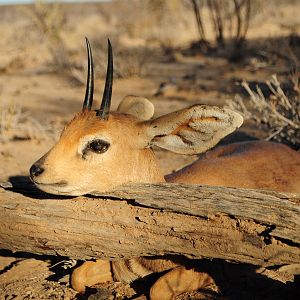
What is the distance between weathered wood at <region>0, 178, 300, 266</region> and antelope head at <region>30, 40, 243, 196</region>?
190 mm

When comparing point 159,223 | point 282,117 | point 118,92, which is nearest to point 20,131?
point 118,92

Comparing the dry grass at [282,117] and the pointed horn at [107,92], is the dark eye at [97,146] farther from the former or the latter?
the dry grass at [282,117]

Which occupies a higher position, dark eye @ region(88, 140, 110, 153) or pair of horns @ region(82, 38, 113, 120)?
pair of horns @ region(82, 38, 113, 120)

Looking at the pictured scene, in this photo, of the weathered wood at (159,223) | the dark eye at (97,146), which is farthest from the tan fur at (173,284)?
the dark eye at (97,146)

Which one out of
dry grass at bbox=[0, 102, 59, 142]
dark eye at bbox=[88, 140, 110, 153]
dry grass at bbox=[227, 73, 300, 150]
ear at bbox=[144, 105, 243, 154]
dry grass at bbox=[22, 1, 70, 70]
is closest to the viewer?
ear at bbox=[144, 105, 243, 154]

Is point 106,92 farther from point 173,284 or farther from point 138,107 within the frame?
point 173,284

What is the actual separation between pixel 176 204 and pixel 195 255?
368 mm

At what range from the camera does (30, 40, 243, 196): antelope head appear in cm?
336

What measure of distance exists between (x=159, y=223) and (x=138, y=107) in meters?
1.28

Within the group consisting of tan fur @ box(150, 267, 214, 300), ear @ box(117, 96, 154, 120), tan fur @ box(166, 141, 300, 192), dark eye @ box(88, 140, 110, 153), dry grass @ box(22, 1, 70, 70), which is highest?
dry grass @ box(22, 1, 70, 70)

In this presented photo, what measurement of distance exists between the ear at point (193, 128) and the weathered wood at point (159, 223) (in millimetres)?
335

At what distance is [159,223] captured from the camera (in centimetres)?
344

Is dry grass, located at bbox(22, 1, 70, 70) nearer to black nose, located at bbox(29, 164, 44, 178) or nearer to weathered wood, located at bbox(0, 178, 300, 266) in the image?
weathered wood, located at bbox(0, 178, 300, 266)

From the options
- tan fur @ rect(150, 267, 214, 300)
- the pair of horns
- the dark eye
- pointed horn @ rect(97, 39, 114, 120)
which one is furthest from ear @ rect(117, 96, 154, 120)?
tan fur @ rect(150, 267, 214, 300)
